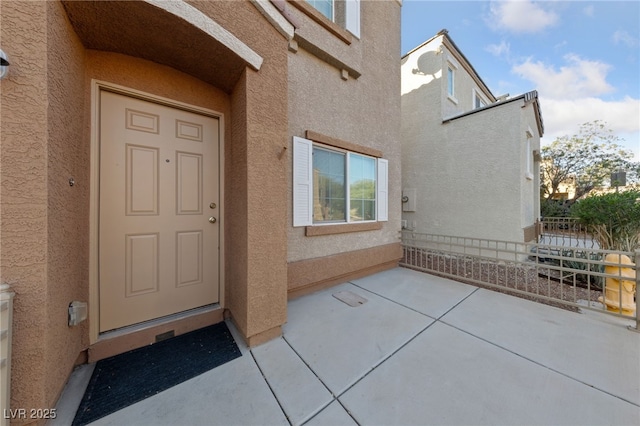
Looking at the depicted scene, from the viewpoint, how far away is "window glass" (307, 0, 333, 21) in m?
4.00

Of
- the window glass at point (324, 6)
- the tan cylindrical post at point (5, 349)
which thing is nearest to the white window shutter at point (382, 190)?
the window glass at point (324, 6)

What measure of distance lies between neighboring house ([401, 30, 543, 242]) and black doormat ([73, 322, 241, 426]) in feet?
19.9

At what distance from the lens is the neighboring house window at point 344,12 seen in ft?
13.5

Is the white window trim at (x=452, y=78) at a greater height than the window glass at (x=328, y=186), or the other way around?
the white window trim at (x=452, y=78)

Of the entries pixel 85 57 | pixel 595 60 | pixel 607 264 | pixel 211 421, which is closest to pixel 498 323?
pixel 607 264

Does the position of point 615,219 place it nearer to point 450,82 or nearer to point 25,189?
point 450,82

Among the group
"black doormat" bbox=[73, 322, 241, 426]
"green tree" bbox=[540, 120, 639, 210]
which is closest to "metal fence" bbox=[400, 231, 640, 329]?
"black doormat" bbox=[73, 322, 241, 426]

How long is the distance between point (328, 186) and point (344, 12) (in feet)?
11.1

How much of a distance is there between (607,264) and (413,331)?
2714 mm

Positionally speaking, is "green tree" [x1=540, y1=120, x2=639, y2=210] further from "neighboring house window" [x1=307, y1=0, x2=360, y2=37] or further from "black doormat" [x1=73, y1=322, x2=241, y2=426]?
"black doormat" [x1=73, y1=322, x2=241, y2=426]

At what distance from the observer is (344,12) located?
13.5 feet

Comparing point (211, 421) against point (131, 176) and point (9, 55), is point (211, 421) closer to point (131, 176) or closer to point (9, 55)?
point (131, 176)

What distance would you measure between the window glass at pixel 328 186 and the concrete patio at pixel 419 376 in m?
1.65

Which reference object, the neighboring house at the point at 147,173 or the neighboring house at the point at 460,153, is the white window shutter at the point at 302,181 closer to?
the neighboring house at the point at 147,173
